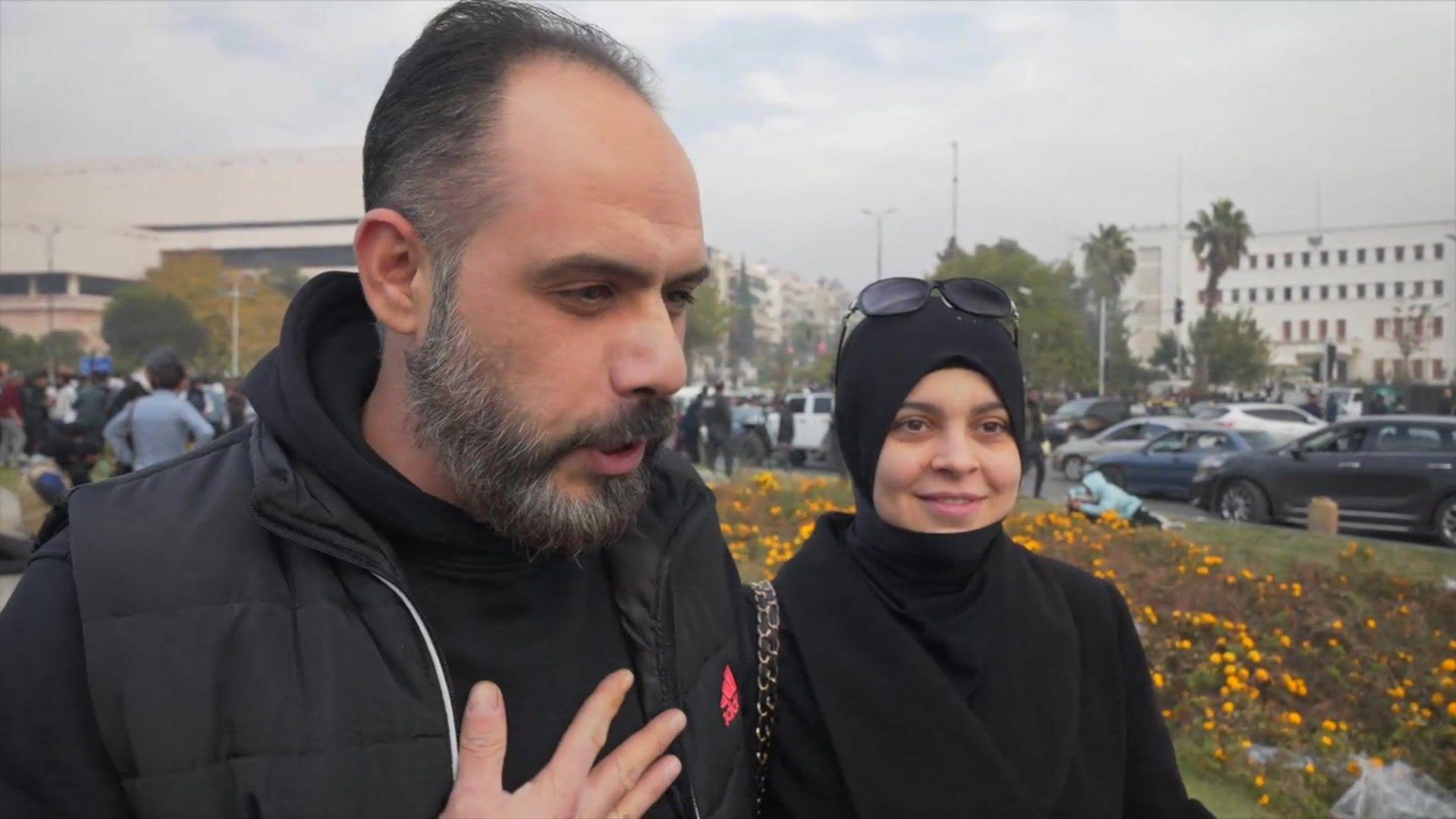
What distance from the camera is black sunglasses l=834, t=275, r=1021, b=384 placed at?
2406 mm

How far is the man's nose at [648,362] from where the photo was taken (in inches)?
53.7

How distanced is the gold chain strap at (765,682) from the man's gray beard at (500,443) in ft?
2.42

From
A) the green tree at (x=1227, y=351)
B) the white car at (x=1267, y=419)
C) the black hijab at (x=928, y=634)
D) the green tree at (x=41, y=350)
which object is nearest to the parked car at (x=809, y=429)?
the white car at (x=1267, y=419)

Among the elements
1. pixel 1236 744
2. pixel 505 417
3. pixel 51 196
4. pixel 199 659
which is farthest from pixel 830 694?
pixel 51 196

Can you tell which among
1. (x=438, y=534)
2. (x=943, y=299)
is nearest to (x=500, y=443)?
(x=438, y=534)

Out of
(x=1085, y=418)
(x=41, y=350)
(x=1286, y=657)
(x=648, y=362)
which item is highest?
(x=41, y=350)

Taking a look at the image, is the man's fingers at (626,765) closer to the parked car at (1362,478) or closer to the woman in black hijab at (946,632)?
the woman in black hijab at (946,632)

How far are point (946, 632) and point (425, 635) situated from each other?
4.13ft

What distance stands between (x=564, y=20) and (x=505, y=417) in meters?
0.61

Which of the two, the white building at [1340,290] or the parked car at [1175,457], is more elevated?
the white building at [1340,290]

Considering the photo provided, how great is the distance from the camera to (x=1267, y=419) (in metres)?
22.1

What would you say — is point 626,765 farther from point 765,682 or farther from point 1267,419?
point 1267,419

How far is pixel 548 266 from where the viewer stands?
134cm

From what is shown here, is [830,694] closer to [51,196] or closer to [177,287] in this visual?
[177,287]
